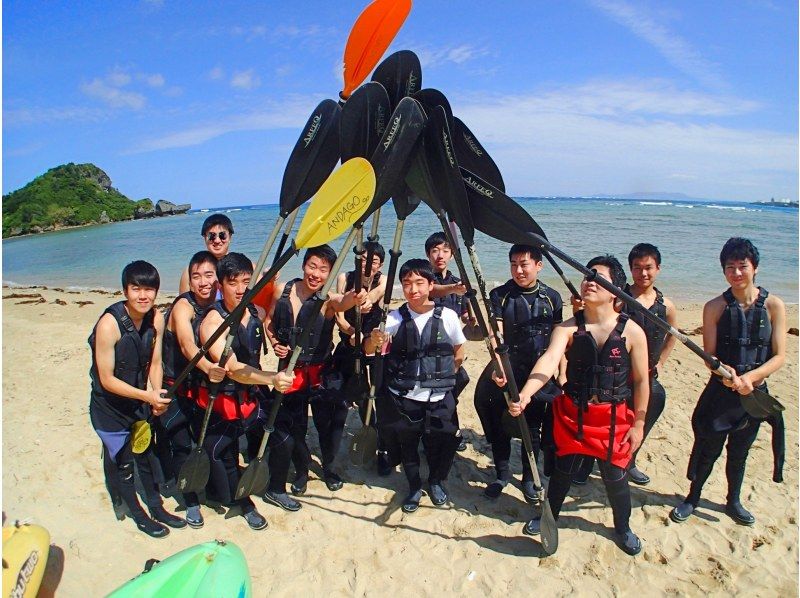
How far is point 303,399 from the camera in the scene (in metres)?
3.97

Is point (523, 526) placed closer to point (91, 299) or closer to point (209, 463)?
point (209, 463)

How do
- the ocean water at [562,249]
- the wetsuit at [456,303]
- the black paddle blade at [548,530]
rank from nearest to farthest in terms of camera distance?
the black paddle blade at [548,530] → the wetsuit at [456,303] → the ocean water at [562,249]

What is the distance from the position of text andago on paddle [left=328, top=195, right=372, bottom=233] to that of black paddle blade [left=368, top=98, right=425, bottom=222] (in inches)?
3.2

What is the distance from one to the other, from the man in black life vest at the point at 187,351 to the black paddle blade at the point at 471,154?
192 centimetres

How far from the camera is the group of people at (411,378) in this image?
125 inches

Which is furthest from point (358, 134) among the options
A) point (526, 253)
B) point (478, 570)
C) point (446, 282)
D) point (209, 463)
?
point (478, 570)

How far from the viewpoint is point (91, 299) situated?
518 inches

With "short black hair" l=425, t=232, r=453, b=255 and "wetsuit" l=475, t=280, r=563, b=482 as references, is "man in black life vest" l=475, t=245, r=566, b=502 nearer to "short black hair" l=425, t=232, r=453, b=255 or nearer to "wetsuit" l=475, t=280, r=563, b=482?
"wetsuit" l=475, t=280, r=563, b=482

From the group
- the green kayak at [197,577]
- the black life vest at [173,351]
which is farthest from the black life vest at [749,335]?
the black life vest at [173,351]

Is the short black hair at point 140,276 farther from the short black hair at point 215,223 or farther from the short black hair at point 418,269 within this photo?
the short black hair at point 418,269

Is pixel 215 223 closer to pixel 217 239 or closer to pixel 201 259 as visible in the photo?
pixel 217 239

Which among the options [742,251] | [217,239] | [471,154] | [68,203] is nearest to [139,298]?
[217,239]

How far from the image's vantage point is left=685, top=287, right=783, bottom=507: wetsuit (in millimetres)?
3441

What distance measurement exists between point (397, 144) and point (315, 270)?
1.38m
